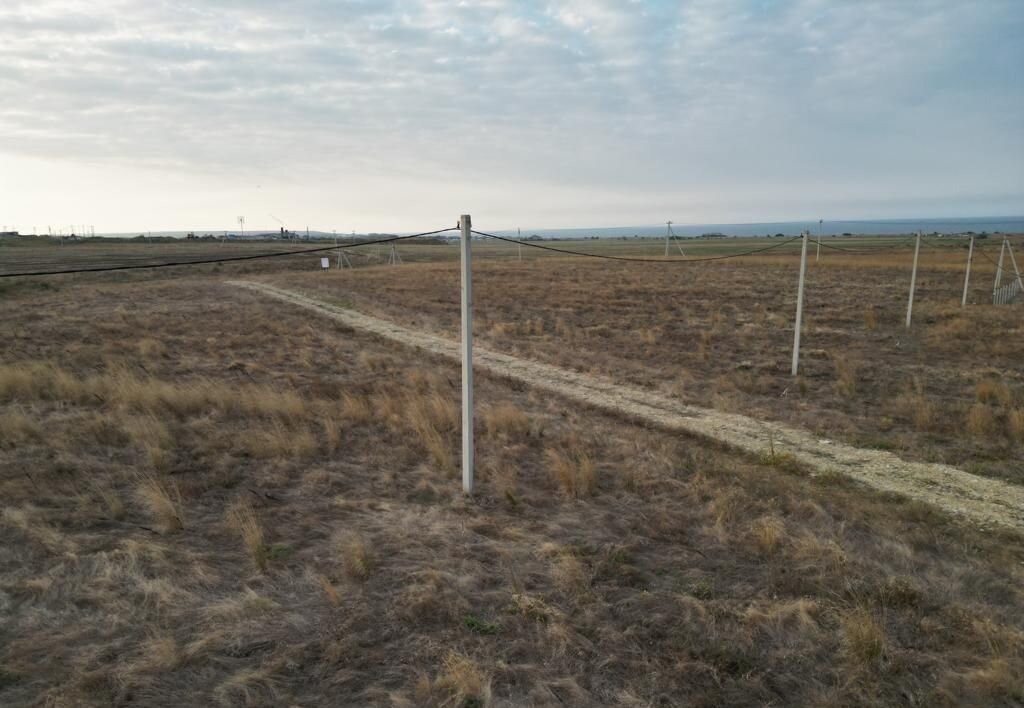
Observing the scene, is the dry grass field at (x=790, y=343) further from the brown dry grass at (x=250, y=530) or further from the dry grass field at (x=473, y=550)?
the brown dry grass at (x=250, y=530)

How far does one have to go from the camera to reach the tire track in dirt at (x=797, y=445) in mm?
6293

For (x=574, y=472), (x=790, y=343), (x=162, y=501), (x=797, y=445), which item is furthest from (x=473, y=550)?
(x=790, y=343)

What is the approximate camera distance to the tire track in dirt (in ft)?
20.6

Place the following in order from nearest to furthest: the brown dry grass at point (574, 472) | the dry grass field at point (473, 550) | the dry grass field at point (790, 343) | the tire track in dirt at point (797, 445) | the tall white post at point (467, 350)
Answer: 1. the dry grass field at point (473, 550)
2. the tall white post at point (467, 350)
3. the tire track in dirt at point (797, 445)
4. the brown dry grass at point (574, 472)
5. the dry grass field at point (790, 343)

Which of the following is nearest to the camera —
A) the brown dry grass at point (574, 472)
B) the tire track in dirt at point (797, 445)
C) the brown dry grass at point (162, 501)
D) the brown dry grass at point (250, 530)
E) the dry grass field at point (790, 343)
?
the brown dry grass at point (250, 530)

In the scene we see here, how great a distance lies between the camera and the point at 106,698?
3.40m

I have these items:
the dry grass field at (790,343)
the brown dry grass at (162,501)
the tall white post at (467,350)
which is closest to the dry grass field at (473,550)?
the brown dry grass at (162,501)

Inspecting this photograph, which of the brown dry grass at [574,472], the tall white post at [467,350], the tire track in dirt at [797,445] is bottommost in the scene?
the tire track in dirt at [797,445]

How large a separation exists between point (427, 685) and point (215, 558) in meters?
2.42

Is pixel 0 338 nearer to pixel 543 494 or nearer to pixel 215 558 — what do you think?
pixel 215 558

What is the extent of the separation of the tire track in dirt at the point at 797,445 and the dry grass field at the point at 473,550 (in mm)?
405

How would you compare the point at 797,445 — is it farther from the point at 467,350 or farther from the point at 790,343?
the point at 790,343

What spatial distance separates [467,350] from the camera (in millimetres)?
6133

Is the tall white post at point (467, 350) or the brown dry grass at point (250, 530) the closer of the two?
the brown dry grass at point (250, 530)
